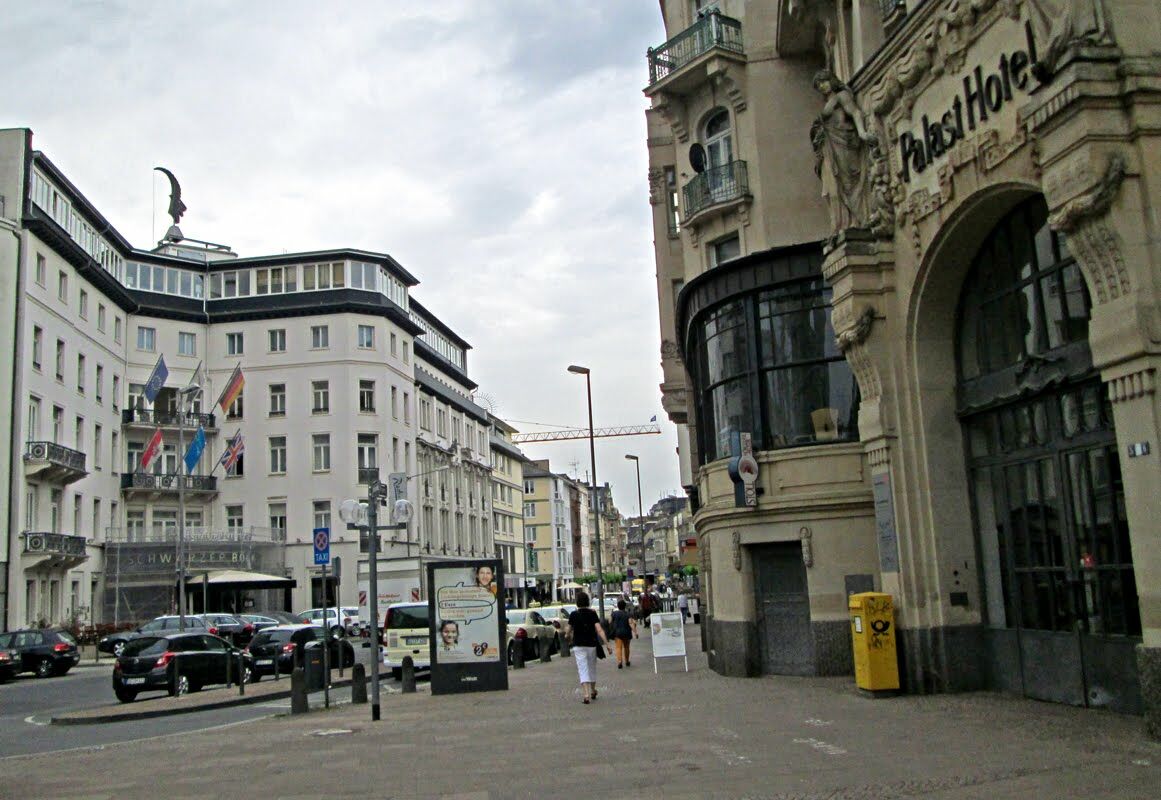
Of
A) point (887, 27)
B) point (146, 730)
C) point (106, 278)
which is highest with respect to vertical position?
point (106, 278)

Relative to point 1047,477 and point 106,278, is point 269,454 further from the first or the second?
point 1047,477

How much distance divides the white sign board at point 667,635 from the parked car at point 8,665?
69.3 feet

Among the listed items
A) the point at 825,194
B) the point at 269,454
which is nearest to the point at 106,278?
the point at 269,454

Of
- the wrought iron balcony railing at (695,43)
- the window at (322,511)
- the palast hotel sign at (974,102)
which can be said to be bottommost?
the window at (322,511)

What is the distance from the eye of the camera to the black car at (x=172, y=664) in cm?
2383

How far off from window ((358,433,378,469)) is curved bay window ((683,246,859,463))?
150 ft

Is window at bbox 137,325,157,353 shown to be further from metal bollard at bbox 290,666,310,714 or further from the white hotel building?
metal bollard at bbox 290,666,310,714

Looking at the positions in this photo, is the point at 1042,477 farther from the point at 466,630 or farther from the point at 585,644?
the point at 466,630

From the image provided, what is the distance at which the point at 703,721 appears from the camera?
45.7 ft

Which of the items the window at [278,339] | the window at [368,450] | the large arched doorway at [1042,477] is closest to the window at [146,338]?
the window at [278,339]

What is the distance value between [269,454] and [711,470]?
47.8 m

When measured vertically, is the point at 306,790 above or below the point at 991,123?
below

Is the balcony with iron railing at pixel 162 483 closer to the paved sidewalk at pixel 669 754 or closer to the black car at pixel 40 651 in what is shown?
the black car at pixel 40 651

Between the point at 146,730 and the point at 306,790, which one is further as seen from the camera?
the point at 146,730
